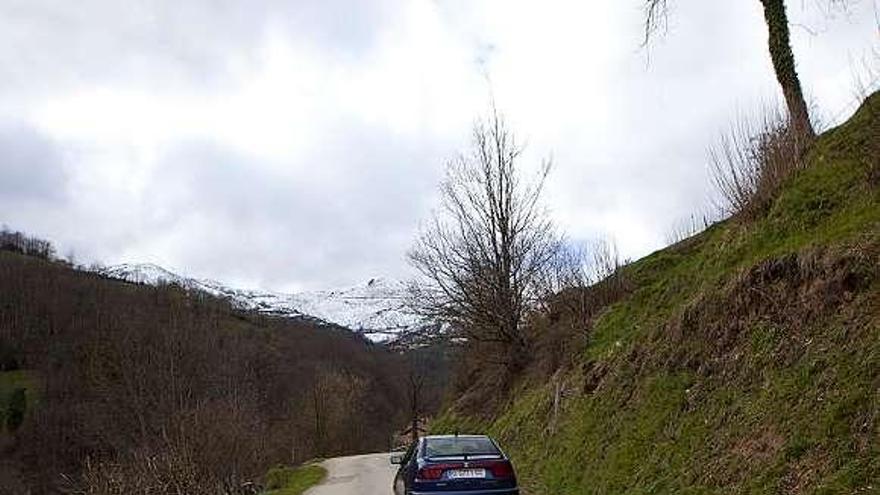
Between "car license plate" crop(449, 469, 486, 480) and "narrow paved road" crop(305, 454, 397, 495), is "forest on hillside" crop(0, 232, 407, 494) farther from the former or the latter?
"car license plate" crop(449, 469, 486, 480)

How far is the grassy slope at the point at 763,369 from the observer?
7195 mm

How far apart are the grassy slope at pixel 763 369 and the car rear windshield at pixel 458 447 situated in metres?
1.56

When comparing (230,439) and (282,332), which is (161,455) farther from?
(282,332)

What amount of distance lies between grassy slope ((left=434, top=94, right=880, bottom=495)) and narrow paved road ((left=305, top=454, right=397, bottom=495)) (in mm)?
6380

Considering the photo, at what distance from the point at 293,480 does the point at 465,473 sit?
18.1m

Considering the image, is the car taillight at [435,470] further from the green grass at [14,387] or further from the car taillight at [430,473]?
the green grass at [14,387]

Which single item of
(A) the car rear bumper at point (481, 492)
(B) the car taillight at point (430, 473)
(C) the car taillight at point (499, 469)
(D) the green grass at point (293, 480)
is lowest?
(A) the car rear bumper at point (481, 492)

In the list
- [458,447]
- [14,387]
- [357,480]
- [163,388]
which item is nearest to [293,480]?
[357,480]

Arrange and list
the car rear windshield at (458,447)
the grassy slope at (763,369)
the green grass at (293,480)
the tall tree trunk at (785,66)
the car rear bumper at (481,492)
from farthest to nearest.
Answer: the green grass at (293,480) < the tall tree trunk at (785,66) < the car rear windshield at (458,447) < the car rear bumper at (481,492) < the grassy slope at (763,369)

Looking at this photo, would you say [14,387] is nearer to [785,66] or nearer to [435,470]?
[435,470]

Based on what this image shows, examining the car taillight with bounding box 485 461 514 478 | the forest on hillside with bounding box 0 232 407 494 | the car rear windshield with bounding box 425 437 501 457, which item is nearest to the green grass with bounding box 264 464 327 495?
the forest on hillside with bounding box 0 232 407 494

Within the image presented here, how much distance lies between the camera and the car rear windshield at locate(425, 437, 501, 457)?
10953 mm

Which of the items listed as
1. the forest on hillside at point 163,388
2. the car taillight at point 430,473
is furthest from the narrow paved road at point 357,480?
the car taillight at point 430,473

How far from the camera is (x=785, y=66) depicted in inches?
531
